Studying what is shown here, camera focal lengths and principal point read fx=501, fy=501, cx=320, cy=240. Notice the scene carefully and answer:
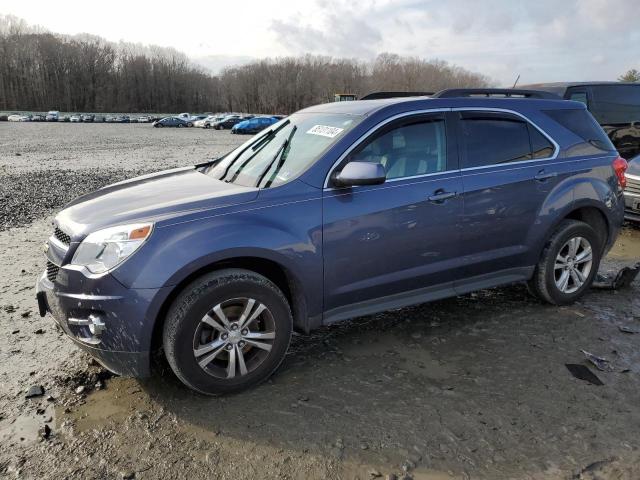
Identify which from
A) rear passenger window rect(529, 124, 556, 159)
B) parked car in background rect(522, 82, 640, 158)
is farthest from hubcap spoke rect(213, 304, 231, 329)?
parked car in background rect(522, 82, 640, 158)

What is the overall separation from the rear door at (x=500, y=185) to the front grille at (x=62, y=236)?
2.87 meters

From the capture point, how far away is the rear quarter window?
15.2 feet

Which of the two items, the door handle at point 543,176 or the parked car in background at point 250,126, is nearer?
the door handle at point 543,176

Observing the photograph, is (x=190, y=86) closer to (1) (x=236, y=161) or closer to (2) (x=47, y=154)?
(2) (x=47, y=154)

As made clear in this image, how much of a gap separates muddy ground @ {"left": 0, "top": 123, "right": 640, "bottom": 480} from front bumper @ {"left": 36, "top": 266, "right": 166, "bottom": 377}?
379 millimetres

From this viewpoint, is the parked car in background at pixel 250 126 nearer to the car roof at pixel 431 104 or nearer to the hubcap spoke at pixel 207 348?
the car roof at pixel 431 104

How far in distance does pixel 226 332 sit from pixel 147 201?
1098 mm

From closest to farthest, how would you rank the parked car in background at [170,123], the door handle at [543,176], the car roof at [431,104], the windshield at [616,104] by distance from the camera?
1. the car roof at [431,104]
2. the door handle at [543,176]
3. the windshield at [616,104]
4. the parked car in background at [170,123]

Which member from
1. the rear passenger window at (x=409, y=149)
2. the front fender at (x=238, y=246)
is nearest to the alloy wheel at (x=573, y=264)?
the rear passenger window at (x=409, y=149)

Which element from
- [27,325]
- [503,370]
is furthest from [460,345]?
[27,325]

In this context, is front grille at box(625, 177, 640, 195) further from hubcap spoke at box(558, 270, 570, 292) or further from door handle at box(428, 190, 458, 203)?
door handle at box(428, 190, 458, 203)

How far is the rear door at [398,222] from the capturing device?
3.48m

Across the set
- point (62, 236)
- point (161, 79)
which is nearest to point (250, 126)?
point (62, 236)

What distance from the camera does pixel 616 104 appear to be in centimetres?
984
